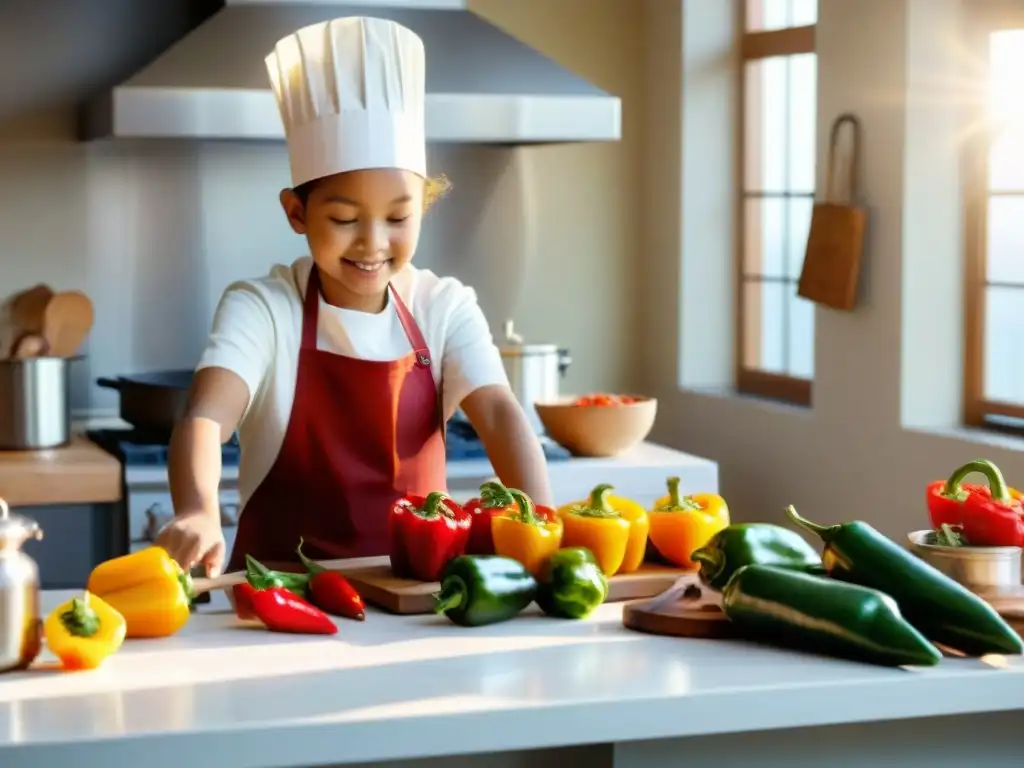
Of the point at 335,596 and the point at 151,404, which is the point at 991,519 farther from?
the point at 151,404

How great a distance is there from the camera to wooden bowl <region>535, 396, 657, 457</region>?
142 inches

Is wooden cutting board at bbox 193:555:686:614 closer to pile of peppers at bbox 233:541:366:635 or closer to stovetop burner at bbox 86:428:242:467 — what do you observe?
pile of peppers at bbox 233:541:366:635

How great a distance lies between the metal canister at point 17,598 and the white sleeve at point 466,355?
3.08ft

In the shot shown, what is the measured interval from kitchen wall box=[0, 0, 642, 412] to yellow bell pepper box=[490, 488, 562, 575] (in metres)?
2.41

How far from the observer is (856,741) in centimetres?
160

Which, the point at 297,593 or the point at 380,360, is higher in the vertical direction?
the point at 380,360

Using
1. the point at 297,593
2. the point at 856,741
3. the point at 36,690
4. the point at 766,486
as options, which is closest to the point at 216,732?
the point at 36,690

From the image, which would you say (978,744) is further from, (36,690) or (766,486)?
(766,486)

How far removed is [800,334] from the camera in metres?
4.11

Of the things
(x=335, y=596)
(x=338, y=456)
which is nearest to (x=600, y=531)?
(x=335, y=596)

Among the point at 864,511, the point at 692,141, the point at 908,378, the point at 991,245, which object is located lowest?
the point at 864,511

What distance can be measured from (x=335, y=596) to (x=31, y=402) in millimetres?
1892

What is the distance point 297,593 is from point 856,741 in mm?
679

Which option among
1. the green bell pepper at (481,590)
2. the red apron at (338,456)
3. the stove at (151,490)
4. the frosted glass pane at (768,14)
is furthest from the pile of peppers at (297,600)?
the frosted glass pane at (768,14)
